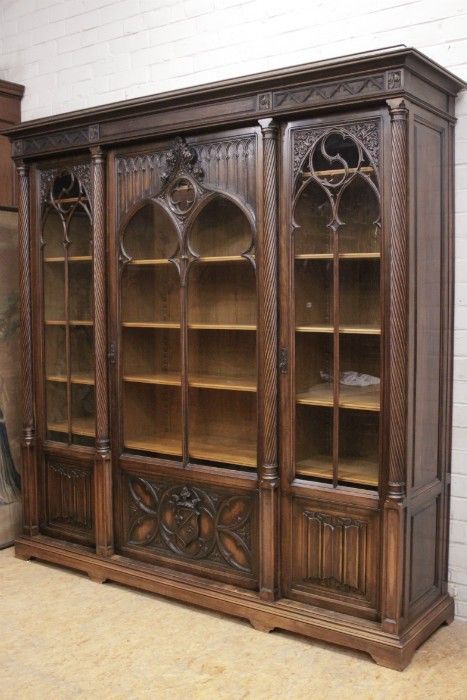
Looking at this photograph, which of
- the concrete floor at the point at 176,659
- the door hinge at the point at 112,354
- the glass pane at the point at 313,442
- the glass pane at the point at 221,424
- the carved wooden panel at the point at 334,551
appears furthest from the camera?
the door hinge at the point at 112,354

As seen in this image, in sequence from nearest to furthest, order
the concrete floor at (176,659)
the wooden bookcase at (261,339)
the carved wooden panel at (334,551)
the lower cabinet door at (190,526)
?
1. the concrete floor at (176,659)
2. the wooden bookcase at (261,339)
3. the carved wooden panel at (334,551)
4. the lower cabinet door at (190,526)

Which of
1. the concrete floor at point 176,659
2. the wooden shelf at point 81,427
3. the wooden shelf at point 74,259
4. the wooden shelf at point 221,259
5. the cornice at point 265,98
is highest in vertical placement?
the cornice at point 265,98

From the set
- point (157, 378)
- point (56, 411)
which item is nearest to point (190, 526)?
point (157, 378)

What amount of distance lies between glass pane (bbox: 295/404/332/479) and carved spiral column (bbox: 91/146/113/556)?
1060 mm

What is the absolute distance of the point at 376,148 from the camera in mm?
2852

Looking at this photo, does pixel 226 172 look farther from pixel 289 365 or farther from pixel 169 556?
pixel 169 556

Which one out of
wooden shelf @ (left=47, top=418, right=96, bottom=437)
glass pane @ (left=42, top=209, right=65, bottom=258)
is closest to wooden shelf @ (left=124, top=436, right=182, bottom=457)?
Result: wooden shelf @ (left=47, top=418, right=96, bottom=437)

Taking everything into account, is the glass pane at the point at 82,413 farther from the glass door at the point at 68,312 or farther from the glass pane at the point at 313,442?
the glass pane at the point at 313,442

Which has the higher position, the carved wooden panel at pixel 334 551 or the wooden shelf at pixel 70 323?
the wooden shelf at pixel 70 323

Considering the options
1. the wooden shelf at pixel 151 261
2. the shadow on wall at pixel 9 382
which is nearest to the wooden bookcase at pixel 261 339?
the wooden shelf at pixel 151 261

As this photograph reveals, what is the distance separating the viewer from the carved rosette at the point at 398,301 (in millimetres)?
2764

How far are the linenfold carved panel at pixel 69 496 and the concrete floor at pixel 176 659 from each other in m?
0.49

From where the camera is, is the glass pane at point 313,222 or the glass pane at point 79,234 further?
the glass pane at point 79,234

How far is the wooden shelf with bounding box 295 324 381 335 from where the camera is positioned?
117 inches
